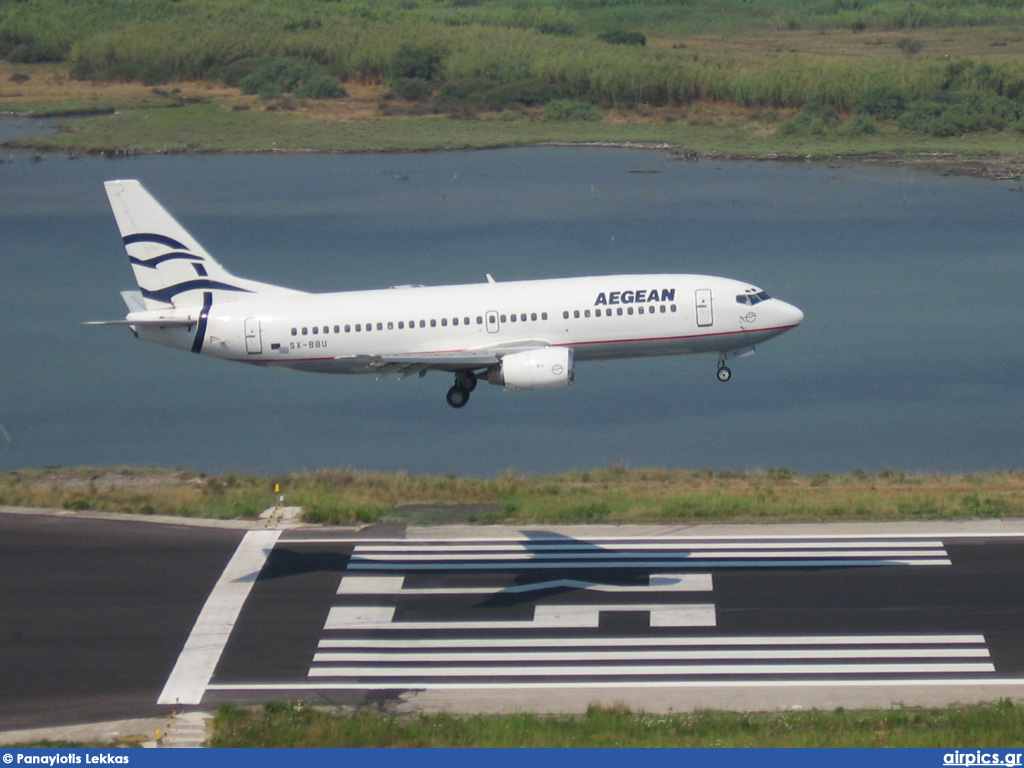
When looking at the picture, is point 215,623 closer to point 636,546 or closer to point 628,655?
point 628,655

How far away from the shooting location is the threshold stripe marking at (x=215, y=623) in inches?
1469

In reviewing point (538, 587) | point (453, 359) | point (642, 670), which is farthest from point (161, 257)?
point (642, 670)

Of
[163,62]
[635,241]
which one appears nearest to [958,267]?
[635,241]

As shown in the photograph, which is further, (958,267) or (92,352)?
(958,267)

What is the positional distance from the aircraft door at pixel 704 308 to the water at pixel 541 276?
36.6ft

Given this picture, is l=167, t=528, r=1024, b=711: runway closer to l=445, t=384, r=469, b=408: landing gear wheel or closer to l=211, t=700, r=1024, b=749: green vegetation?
l=211, t=700, r=1024, b=749: green vegetation

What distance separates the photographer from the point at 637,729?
33219mm

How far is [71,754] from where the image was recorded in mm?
29141

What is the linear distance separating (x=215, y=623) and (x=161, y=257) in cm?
2592

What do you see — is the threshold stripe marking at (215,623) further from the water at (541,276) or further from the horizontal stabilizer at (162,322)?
the water at (541,276)

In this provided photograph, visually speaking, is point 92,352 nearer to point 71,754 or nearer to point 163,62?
point 71,754

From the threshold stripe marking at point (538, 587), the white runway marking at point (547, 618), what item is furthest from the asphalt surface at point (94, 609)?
the threshold stripe marking at point (538, 587)

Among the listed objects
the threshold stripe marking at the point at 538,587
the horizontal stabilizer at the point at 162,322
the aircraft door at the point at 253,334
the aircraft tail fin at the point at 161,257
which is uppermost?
the aircraft tail fin at the point at 161,257

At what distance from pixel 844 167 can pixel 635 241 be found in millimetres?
35777
